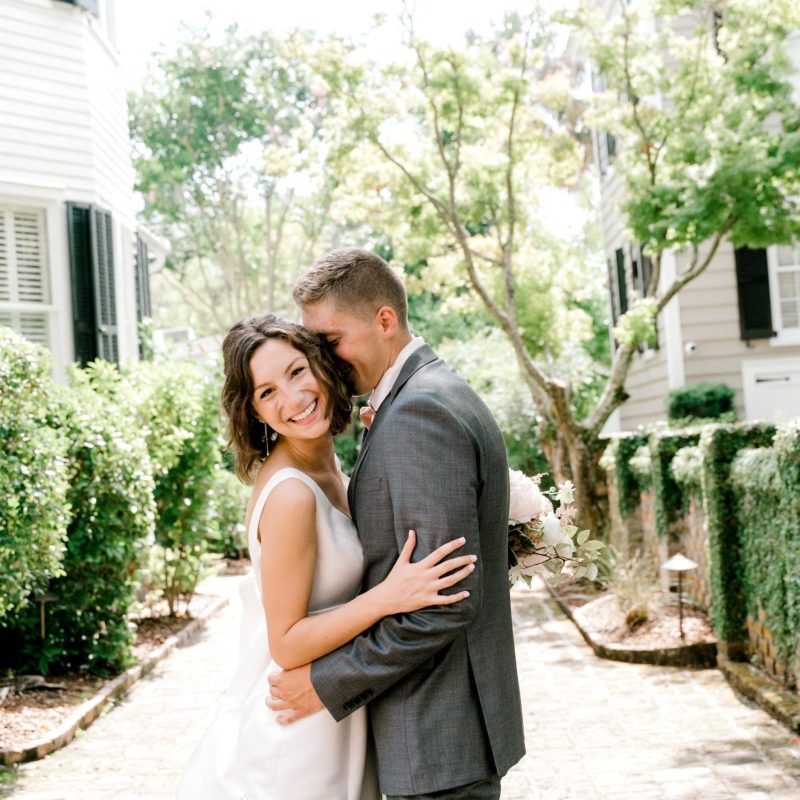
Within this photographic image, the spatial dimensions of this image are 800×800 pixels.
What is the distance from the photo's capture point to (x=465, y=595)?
269cm

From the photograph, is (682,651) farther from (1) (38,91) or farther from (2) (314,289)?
(1) (38,91)

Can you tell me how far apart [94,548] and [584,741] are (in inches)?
Result: 161

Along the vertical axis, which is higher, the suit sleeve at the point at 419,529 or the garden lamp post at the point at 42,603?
the suit sleeve at the point at 419,529

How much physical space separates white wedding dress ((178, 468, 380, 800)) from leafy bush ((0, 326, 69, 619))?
13.2 ft

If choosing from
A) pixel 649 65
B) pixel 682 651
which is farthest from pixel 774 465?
pixel 649 65

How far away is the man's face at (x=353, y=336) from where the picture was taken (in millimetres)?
3033

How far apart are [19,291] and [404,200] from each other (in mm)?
5399

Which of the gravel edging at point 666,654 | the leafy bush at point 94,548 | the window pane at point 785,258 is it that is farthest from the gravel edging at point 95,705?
the window pane at point 785,258

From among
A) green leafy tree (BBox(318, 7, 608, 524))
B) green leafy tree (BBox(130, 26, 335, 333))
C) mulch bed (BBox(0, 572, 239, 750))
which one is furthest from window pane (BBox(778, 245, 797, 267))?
green leafy tree (BBox(130, 26, 335, 333))

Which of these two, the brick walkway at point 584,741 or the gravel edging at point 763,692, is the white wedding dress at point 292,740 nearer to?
the brick walkway at point 584,741

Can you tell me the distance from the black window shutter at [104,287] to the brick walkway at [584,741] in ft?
13.2

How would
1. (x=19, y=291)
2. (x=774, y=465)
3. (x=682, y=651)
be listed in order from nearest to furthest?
(x=774, y=465) → (x=682, y=651) → (x=19, y=291)

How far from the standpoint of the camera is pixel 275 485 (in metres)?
2.91

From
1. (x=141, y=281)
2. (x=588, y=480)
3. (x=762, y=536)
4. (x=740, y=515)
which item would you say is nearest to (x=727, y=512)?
(x=740, y=515)
